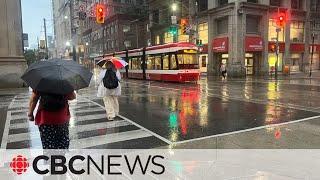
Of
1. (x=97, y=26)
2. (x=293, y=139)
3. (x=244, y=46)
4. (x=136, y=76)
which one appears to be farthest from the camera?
(x=97, y=26)

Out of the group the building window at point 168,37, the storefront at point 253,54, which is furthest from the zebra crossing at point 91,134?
the building window at point 168,37

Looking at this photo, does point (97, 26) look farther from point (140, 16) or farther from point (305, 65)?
point (305, 65)

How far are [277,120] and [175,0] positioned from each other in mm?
41932

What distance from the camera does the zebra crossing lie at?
26.0 feet

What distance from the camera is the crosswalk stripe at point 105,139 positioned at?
7957 mm

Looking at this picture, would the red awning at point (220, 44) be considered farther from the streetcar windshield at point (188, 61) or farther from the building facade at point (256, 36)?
the streetcar windshield at point (188, 61)

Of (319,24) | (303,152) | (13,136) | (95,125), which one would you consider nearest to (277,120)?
(303,152)

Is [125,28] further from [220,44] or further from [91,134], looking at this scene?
[91,134]

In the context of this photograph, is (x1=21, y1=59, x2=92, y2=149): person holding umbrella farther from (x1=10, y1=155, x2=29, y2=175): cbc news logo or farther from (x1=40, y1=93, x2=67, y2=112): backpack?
(x1=10, y1=155, x2=29, y2=175): cbc news logo

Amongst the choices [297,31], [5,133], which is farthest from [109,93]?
[297,31]

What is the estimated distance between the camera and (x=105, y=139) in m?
8.45

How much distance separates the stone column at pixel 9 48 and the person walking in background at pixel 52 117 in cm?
2099

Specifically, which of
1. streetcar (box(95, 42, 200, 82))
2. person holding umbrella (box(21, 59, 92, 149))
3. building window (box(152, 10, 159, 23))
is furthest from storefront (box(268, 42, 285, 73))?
person holding umbrella (box(21, 59, 92, 149))

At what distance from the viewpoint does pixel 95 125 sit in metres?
10.3
